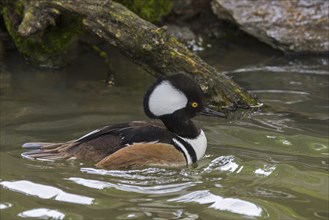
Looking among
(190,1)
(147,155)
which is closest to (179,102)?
(147,155)

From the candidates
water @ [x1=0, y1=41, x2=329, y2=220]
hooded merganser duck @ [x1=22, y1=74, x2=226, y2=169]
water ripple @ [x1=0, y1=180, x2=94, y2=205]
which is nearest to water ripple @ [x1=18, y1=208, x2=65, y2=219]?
water @ [x1=0, y1=41, x2=329, y2=220]

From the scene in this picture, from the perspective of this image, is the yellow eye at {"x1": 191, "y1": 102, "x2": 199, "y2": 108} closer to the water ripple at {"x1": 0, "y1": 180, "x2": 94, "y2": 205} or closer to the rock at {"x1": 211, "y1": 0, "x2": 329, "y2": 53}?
the water ripple at {"x1": 0, "y1": 180, "x2": 94, "y2": 205}

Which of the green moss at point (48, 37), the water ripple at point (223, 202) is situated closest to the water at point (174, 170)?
the water ripple at point (223, 202)

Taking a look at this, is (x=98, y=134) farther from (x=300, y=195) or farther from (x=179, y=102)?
(x=300, y=195)

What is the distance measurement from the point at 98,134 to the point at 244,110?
2288mm

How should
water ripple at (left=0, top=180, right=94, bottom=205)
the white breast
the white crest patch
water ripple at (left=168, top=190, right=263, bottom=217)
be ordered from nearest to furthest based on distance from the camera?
water ripple at (left=168, top=190, right=263, bottom=217) → water ripple at (left=0, top=180, right=94, bottom=205) → the white crest patch → the white breast

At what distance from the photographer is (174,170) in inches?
253

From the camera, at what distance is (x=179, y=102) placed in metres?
6.70

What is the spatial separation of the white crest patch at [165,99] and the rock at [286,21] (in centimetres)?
460

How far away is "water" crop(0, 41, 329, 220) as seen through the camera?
17.8ft

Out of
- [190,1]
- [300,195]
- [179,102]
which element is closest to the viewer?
[300,195]

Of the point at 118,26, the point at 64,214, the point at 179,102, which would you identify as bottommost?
the point at 64,214

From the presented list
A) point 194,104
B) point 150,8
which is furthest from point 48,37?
point 194,104

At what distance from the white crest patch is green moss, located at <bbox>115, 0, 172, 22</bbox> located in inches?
155
